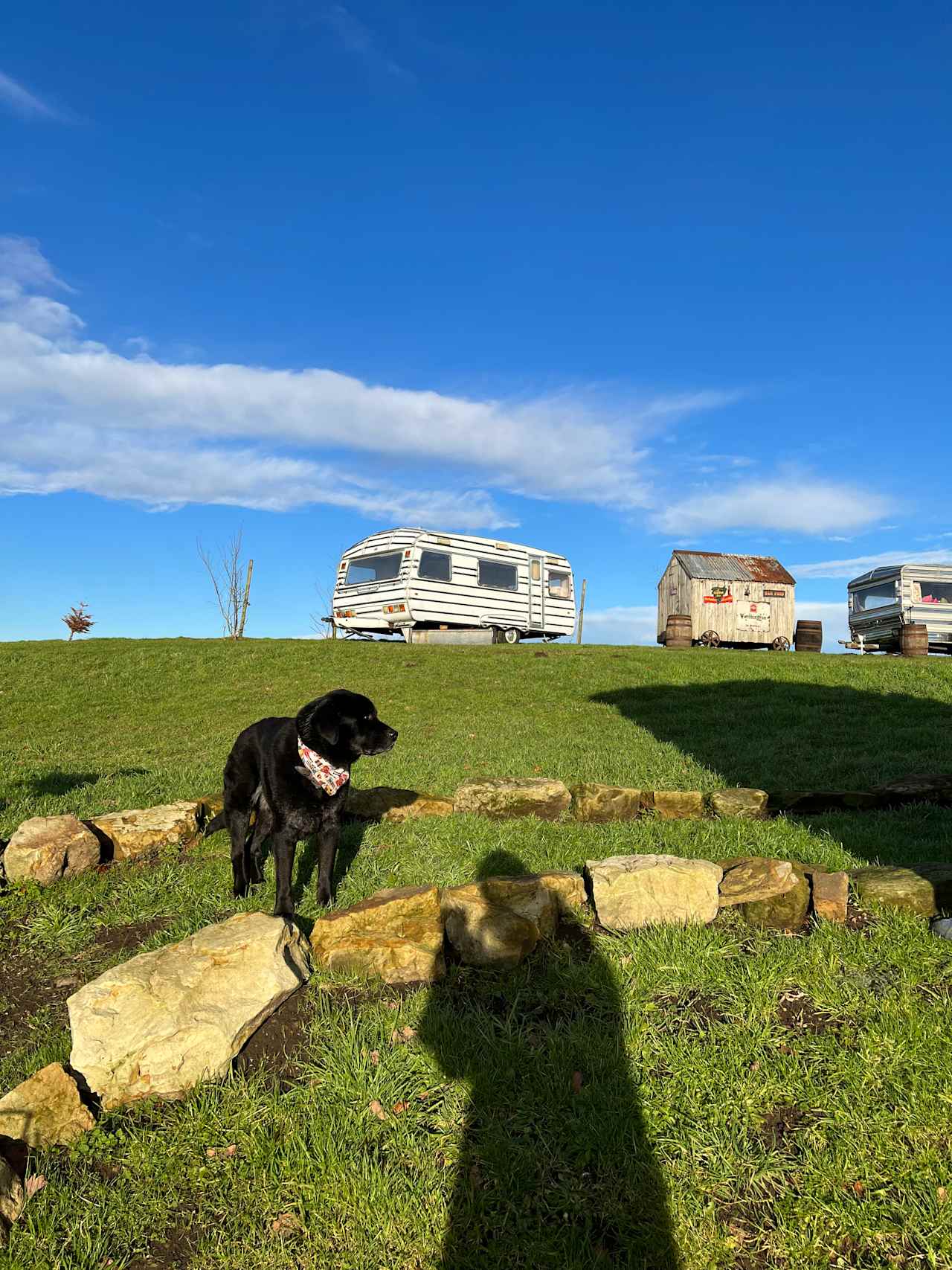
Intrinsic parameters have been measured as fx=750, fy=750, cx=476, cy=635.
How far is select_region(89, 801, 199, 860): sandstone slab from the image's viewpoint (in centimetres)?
646

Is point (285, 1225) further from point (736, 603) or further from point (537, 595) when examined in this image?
point (736, 603)

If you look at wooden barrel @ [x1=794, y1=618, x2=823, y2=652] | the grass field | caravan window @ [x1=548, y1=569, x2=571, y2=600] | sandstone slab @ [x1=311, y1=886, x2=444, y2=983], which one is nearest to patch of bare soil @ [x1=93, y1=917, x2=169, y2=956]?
the grass field

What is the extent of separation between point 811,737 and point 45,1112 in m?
11.1

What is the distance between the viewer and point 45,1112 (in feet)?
10.3

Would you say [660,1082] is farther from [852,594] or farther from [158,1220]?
[852,594]

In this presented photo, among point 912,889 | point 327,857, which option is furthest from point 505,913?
point 912,889

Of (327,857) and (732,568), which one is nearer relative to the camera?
(327,857)

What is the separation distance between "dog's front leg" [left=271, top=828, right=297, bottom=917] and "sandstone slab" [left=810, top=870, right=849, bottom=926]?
10.7 ft

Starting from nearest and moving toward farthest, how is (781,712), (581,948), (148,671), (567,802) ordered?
(581,948) → (567,802) → (781,712) → (148,671)

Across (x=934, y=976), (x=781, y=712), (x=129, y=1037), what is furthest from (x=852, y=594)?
(x=129, y=1037)

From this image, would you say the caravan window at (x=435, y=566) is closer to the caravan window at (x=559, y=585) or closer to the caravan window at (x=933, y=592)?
the caravan window at (x=559, y=585)

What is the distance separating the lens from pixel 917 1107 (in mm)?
3061

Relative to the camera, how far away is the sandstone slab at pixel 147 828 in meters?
6.46

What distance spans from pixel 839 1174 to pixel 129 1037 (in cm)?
301
